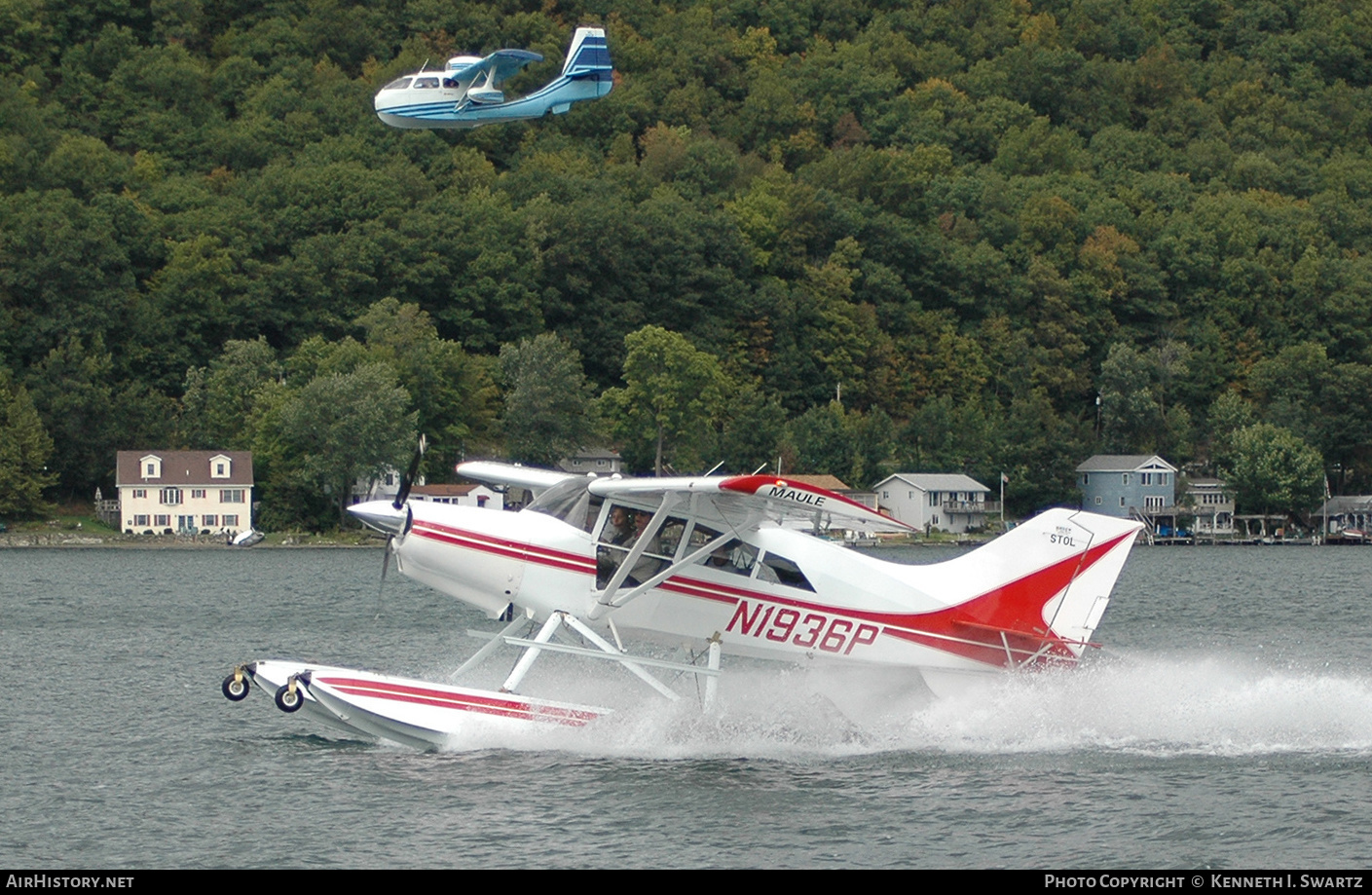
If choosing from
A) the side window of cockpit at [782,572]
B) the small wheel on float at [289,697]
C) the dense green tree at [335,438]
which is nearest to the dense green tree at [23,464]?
the dense green tree at [335,438]

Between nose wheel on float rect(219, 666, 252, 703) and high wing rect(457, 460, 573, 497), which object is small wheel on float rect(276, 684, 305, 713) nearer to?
nose wheel on float rect(219, 666, 252, 703)

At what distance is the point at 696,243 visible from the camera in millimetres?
96938

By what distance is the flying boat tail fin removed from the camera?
16750 mm

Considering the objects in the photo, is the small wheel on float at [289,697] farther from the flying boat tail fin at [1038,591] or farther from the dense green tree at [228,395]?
the dense green tree at [228,395]

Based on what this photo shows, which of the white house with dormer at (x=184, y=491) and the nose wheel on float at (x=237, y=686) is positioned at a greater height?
the white house with dormer at (x=184, y=491)

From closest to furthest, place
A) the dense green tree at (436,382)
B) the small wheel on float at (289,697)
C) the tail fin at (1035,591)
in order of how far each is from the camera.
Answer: the small wheel on float at (289,697) → the tail fin at (1035,591) → the dense green tree at (436,382)

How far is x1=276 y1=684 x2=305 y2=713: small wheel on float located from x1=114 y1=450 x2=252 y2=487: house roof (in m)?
54.2

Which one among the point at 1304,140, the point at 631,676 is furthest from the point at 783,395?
the point at 631,676

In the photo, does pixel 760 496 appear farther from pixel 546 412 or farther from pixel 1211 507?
pixel 1211 507

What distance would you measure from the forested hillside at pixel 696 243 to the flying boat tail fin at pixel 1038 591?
5213 centimetres

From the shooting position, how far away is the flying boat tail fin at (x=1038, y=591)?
16.8m

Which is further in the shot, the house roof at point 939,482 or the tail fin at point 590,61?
the house roof at point 939,482

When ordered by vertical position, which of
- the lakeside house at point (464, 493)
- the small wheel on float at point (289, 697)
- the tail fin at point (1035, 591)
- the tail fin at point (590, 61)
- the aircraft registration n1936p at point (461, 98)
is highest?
the tail fin at point (590, 61)

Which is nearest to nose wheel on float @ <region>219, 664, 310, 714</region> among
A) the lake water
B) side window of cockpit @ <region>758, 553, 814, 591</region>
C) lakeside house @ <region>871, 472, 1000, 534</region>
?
the lake water
